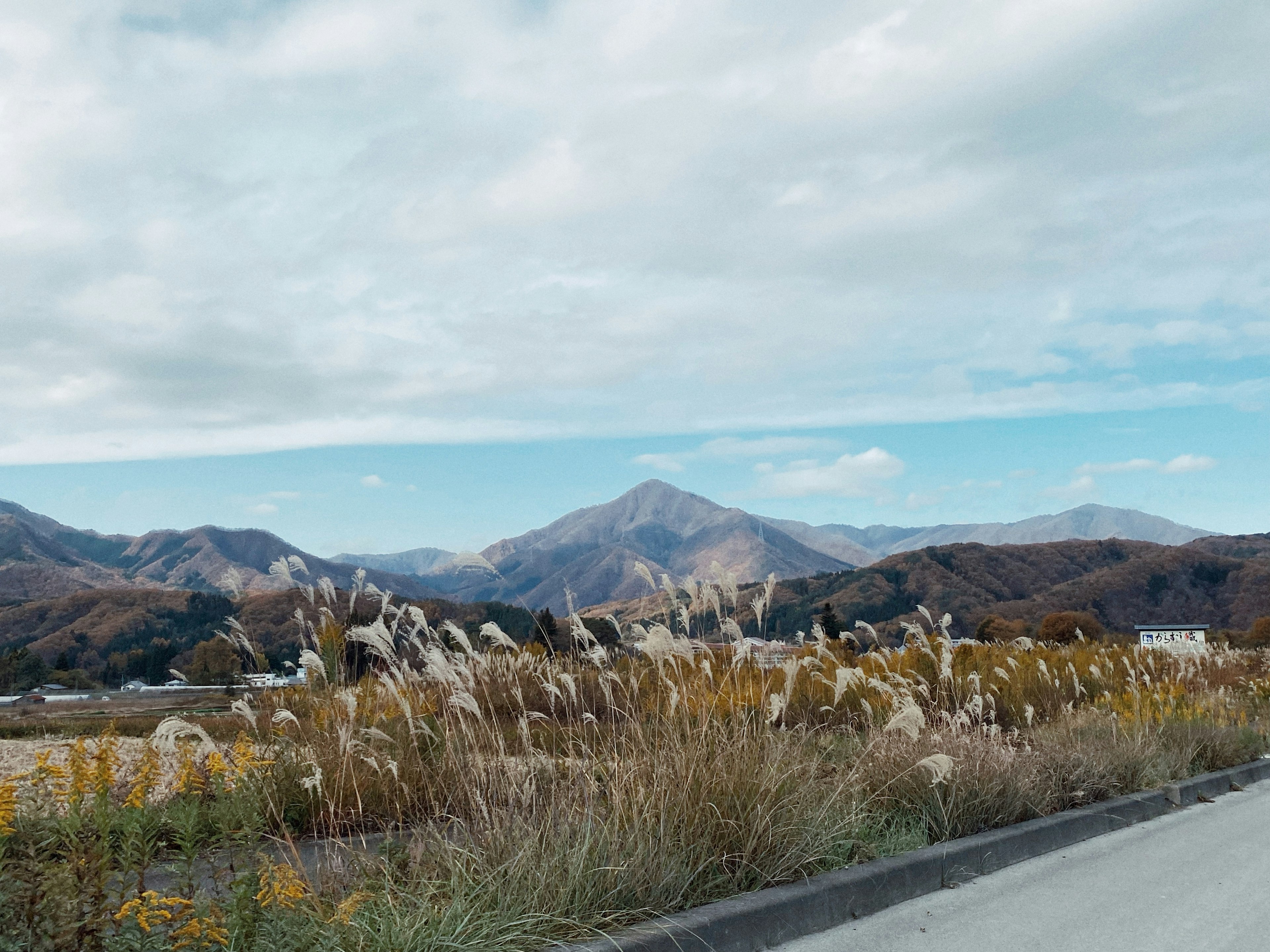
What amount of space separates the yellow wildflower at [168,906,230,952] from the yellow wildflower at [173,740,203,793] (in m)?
1.31

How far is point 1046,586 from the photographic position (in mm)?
160375

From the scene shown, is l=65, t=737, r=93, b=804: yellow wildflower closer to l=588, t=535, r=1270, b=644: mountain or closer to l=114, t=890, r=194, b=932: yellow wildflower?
l=114, t=890, r=194, b=932: yellow wildflower

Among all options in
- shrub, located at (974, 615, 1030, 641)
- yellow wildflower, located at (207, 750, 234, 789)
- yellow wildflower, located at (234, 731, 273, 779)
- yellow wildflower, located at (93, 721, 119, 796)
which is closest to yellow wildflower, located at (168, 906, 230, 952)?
yellow wildflower, located at (93, 721, 119, 796)

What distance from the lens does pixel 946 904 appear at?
5.08 m

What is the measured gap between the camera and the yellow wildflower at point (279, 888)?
11.0 feet

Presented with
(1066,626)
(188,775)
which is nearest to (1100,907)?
(188,775)

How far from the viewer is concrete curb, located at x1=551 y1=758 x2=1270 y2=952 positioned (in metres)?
3.94

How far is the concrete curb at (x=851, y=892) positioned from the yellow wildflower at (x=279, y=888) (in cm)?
100

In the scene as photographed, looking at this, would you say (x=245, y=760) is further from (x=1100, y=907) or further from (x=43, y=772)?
(x=1100, y=907)

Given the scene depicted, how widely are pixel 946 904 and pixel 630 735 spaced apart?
230cm

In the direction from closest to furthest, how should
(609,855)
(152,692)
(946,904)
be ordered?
1. (609,855)
2. (946,904)
3. (152,692)

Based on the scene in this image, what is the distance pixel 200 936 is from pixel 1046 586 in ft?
569

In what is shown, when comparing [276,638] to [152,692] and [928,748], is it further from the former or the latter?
[928,748]

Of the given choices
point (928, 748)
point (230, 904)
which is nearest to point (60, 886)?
point (230, 904)
